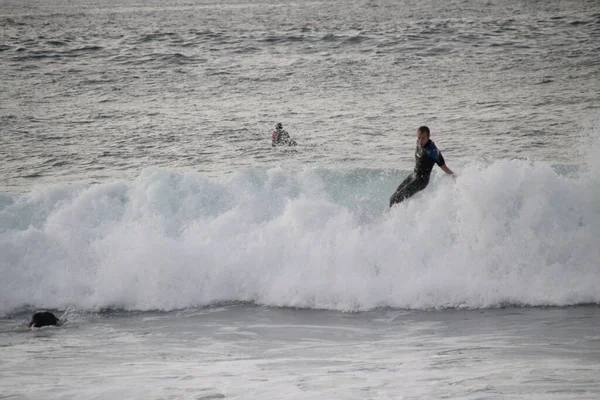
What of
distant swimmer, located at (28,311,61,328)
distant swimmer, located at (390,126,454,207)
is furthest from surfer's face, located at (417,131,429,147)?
distant swimmer, located at (28,311,61,328)

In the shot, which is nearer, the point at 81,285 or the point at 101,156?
the point at 81,285

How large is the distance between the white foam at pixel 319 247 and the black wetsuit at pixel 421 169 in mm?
682

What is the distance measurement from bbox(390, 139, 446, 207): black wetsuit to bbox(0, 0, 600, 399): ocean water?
0.69 metres

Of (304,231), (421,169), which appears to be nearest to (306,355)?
(421,169)

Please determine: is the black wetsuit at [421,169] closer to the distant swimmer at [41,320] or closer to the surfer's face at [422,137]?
the surfer's face at [422,137]

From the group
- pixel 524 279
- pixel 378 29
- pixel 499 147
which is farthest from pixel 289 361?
pixel 378 29

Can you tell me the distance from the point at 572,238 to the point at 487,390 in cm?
566

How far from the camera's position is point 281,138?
59.2 ft

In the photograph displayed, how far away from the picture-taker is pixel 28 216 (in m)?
13.4

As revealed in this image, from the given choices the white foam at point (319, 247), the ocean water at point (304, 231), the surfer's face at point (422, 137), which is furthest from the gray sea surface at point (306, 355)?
the surfer's face at point (422, 137)

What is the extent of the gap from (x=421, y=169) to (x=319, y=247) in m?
2.13

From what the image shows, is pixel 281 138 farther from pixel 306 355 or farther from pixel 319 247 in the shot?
pixel 306 355

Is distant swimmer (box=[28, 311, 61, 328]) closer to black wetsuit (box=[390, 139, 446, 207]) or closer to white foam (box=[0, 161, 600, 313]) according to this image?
white foam (box=[0, 161, 600, 313])

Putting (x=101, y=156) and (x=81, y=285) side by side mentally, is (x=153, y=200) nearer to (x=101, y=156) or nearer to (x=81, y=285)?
(x=81, y=285)
